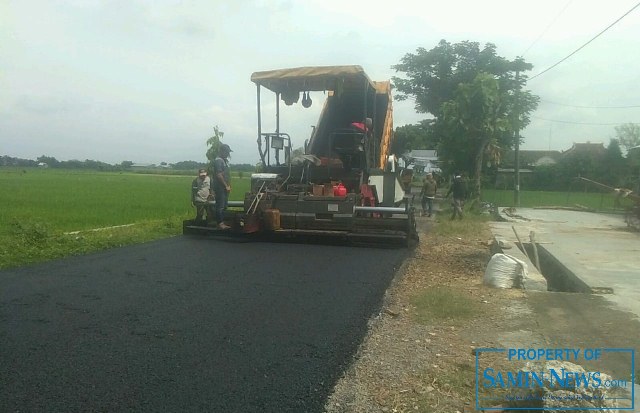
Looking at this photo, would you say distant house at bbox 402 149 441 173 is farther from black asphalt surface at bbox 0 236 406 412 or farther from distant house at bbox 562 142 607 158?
distant house at bbox 562 142 607 158

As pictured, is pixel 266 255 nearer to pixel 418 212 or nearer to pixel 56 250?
pixel 56 250

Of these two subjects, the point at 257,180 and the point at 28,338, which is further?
the point at 257,180

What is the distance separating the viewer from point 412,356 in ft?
14.4

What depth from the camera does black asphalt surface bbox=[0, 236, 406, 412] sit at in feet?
11.4

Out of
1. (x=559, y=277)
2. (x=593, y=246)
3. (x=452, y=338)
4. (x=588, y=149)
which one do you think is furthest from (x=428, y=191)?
(x=588, y=149)

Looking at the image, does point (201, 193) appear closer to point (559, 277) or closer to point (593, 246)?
point (559, 277)

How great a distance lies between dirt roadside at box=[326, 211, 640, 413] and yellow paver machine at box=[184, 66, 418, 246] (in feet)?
8.55

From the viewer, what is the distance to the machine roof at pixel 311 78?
34.2 feet

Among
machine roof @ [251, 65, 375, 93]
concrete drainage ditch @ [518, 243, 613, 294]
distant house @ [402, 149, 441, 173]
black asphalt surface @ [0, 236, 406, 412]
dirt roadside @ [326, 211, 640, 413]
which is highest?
machine roof @ [251, 65, 375, 93]

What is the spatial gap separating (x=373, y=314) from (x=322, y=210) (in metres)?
4.71

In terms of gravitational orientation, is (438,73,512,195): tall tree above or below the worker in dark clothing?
above

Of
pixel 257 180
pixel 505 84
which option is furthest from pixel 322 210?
pixel 505 84

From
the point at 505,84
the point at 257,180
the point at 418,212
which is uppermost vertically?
the point at 505,84

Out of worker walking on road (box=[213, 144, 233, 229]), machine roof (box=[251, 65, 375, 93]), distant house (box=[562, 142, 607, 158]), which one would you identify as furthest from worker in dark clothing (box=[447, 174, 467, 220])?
distant house (box=[562, 142, 607, 158])
